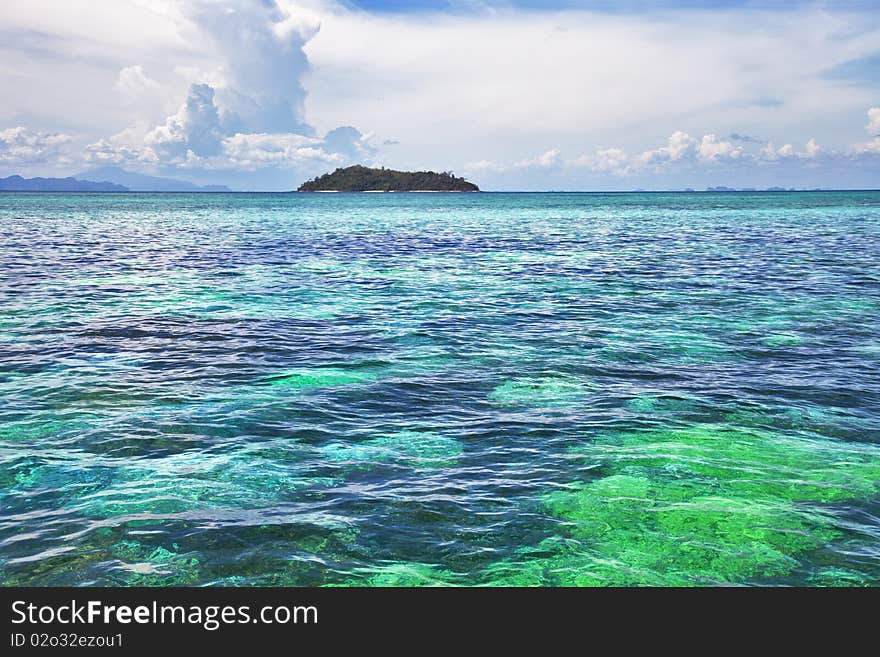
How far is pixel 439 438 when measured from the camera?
14.1 metres

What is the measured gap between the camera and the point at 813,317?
88.7 feet

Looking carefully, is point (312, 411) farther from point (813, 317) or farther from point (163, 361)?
point (813, 317)

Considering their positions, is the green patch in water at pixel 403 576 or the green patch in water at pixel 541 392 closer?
the green patch in water at pixel 403 576

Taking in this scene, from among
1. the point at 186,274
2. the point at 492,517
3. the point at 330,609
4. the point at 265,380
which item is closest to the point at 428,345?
the point at 265,380

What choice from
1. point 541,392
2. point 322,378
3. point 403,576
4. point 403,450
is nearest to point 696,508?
point 403,576

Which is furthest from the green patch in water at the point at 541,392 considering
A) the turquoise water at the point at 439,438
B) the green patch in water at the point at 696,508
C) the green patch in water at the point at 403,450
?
the green patch in water at the point at 403,450

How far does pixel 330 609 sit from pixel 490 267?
40.2 m

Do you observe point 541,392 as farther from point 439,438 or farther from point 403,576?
point 403,576

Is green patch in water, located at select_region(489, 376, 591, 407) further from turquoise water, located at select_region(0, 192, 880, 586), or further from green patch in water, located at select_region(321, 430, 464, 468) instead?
green patch in water, located at select_region(321, 430, 464, 468)

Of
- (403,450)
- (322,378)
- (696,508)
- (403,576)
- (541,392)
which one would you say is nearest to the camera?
(403,576)

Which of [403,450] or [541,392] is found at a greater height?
[541,392]

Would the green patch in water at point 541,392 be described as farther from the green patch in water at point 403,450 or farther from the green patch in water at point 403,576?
the green patch in water at point 403,576

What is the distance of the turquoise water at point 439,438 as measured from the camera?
977 cm

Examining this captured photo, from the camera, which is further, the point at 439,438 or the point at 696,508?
the point at 439,438
